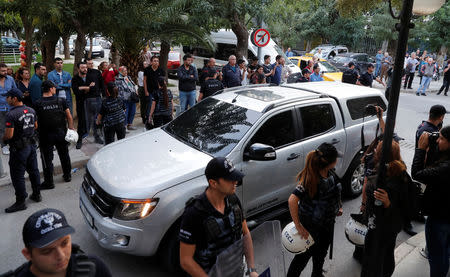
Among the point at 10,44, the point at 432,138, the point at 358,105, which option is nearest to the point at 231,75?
the point at 358,105

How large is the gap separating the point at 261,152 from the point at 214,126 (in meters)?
0.96

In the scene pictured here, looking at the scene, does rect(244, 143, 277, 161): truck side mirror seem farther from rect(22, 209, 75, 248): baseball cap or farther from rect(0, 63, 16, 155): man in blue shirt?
rect(0, 63, 16, 155): man in blue shirt

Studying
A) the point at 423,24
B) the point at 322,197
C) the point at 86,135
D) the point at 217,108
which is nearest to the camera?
the point at 322,197

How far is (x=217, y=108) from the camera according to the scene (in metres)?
5.04

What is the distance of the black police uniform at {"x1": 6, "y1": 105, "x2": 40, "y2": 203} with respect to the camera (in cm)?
493

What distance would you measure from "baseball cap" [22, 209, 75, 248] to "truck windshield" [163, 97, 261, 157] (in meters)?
2.48

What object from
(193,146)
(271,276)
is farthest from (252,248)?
(193,146)

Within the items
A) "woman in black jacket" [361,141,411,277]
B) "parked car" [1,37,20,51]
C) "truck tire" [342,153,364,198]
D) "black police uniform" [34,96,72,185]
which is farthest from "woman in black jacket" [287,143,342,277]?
"parked car" [1,37,20,51]

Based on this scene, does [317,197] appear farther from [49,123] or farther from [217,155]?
[49,123]

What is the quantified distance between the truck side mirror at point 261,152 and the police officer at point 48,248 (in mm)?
2383

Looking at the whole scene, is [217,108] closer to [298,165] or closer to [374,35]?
[298,165]

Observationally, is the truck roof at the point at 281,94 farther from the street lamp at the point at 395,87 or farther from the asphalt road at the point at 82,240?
the street lamp at the point at 395,87

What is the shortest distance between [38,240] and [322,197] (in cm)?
233

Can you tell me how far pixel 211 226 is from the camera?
2.42 metres
